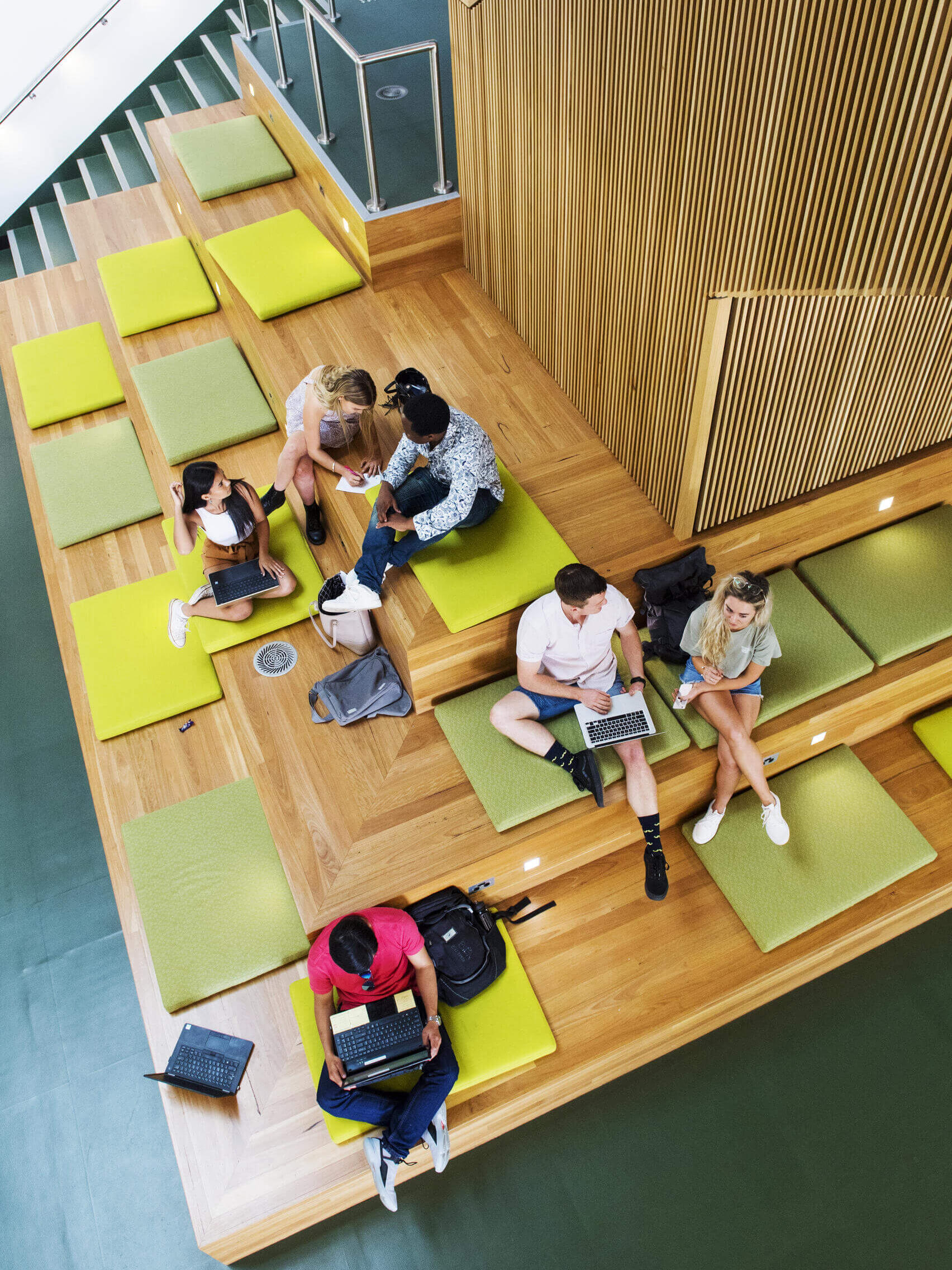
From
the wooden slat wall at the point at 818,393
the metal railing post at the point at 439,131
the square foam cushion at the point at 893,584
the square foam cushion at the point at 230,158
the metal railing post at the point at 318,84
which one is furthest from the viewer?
the square foam cushion at the point at 230,158

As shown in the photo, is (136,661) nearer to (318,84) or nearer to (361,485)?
(361,485)

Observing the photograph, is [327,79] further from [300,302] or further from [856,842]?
[856,842]

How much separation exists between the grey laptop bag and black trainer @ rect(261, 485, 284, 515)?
928mm

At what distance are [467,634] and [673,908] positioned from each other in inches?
55.4

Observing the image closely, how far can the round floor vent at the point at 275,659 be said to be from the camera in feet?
13.7

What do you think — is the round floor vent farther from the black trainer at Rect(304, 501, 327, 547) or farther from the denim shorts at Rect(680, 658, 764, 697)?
the denim shorts at Rect(680, 658, 764, 697)

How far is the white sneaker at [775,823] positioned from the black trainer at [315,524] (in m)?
2.41

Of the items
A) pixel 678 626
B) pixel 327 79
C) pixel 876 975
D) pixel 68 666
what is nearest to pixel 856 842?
pixel 876 975

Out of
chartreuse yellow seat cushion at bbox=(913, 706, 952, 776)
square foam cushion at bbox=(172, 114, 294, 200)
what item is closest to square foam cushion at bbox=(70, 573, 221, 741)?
square foam cushion at bbox=(172, 114, 294, 200)

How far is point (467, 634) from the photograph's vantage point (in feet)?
12.0

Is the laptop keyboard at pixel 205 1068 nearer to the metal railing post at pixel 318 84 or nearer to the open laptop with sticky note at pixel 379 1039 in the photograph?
the open laptop with sticky note at pixel 379 1039

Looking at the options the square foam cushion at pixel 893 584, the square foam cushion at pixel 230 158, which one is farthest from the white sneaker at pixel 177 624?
the square foam cushion at pixel 230 158

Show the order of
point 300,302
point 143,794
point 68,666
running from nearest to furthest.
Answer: point 143,794, point 68,666, point 300,302

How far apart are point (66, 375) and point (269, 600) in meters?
2.37
